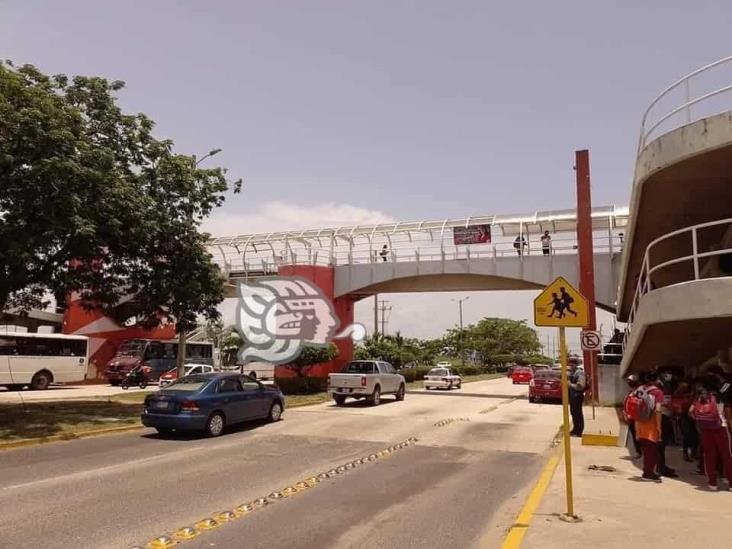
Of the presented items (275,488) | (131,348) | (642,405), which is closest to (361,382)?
(275,488)

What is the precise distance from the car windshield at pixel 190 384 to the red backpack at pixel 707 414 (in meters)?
10.1

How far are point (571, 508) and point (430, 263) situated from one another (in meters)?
24.1

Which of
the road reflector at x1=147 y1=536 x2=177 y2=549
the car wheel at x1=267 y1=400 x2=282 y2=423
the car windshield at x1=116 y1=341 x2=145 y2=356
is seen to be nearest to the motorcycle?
the car windshield at x1=116 y1=341 x2=145 y2=356

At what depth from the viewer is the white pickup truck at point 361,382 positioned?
22.4 meters

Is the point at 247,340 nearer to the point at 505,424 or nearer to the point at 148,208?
the point at 148,208

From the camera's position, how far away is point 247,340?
34500 mm

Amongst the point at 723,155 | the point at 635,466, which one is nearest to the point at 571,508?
the point at 635,466

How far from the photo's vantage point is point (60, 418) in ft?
51.9

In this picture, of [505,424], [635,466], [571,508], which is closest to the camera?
[571,508]

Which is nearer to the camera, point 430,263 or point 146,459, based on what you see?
point 146,459

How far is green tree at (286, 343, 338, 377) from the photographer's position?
27.8 m

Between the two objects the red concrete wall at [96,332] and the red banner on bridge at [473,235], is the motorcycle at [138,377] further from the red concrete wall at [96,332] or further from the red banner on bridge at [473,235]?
the red banner on bridge at [473,235]

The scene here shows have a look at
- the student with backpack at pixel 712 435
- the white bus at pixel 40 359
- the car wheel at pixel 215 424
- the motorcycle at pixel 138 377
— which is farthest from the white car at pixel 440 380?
the student with backpack at pixel 712 435

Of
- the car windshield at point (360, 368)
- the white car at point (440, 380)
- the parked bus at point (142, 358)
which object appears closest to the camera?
the car windshield at point (360, 368)
